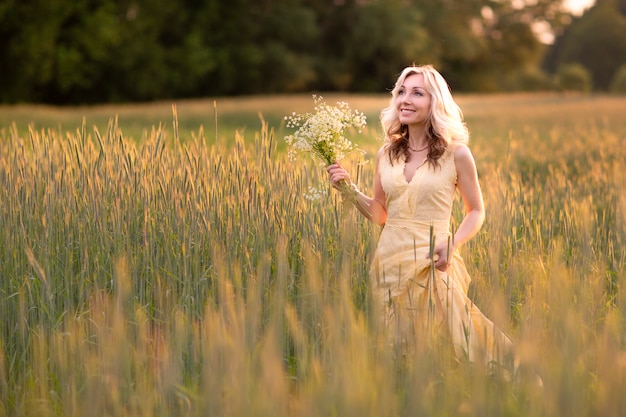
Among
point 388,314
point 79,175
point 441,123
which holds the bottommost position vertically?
point 388,314

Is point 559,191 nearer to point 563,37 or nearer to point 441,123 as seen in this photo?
point 441,123

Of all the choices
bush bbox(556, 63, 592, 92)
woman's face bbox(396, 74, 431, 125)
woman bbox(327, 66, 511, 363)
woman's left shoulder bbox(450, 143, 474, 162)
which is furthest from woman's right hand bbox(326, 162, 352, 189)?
bush bbox(556, 63, 592, 92)

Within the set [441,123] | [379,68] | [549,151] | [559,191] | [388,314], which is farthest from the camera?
[379,68]

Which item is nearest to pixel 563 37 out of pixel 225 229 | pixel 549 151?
pixel 549 151

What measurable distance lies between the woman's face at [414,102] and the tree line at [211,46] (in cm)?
2053

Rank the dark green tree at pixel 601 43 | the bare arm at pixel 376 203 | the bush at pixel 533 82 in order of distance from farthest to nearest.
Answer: the dark green tree at pixel 601 43 < the bush at pixel 533 82 < the bare arm at pixel 376 203

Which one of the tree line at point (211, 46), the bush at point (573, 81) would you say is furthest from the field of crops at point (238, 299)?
the bush at point (573, 81)

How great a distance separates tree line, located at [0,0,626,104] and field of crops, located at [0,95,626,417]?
66.0ft

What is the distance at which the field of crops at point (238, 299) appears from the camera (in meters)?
1.95

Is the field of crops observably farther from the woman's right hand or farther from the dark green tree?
the dark green tree

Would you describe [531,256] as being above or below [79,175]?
below

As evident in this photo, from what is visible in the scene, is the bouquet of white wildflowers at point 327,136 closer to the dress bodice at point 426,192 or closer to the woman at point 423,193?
the woman at point 423,193

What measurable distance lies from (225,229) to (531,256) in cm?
130

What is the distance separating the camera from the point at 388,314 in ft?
9.61
